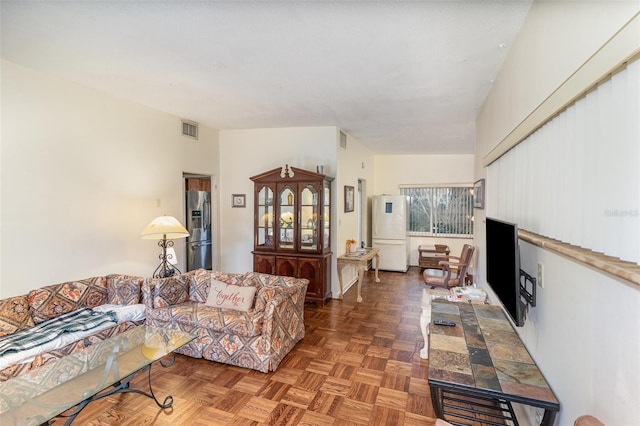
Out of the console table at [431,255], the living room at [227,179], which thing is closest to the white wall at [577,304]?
the living room at [227,179]

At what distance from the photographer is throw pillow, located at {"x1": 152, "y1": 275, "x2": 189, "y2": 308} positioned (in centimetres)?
318

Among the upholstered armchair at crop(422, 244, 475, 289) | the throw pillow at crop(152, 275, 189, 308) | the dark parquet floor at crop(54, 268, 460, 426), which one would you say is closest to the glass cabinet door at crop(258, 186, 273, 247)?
the throw pillow at crop(152, 275, 189, 308)

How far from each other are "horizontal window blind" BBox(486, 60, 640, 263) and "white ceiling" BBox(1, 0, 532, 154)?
96 centimetres

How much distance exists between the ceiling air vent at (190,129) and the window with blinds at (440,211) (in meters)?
4.99

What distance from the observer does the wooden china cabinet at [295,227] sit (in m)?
4.60

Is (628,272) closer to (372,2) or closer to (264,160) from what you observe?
(372,2)

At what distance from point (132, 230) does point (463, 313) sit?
3.75 m

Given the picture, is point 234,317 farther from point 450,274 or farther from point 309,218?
point 450,274

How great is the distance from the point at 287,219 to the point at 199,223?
1.54 meters

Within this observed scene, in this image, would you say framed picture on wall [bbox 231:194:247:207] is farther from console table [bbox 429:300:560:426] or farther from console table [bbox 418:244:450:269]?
console table [bbox 418:244:450:269]

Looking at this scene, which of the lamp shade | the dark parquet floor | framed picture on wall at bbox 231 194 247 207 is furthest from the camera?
framed picture on wall at bbox 231 194 247 207

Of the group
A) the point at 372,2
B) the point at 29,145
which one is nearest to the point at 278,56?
the point at 372,2

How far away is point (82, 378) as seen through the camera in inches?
79.0

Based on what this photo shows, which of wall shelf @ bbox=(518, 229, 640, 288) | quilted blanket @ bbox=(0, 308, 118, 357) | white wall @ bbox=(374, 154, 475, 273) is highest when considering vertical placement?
white wall @ bbox=(374, 154, 475, 273)
